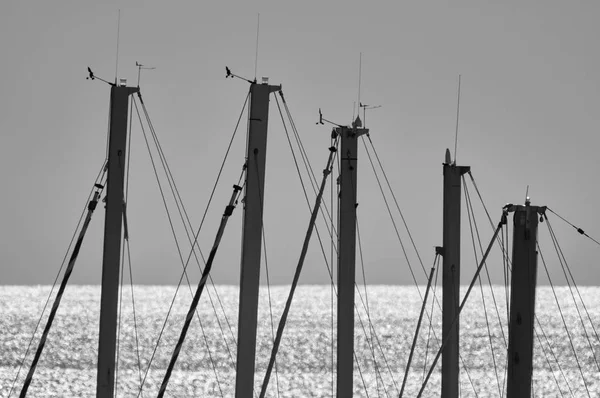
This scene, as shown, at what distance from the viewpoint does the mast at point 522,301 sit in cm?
3962

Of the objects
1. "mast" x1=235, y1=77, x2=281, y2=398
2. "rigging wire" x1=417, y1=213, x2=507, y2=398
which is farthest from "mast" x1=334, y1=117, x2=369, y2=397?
"mast" x1=235, y1=77, x2=281, y2=398

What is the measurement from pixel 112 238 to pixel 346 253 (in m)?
7.83

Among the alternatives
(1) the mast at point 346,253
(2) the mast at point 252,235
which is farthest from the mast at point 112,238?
(1) the mast at point 346,253

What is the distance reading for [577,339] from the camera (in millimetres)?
156375

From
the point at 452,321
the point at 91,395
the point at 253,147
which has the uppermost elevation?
the point at 253,147

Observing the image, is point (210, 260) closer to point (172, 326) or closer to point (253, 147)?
point (253, 147)

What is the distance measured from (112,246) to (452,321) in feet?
37.2

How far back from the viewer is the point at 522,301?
1574 inches

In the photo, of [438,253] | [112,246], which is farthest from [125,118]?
[438,253]

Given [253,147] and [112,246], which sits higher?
[253,147]

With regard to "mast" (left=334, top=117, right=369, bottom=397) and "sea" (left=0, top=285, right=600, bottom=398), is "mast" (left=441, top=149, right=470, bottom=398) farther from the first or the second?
"sea" (left=0, top=285, right=600, bottom=398)

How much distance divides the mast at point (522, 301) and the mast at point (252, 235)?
351 inches

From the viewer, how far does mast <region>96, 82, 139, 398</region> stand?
46656 mm

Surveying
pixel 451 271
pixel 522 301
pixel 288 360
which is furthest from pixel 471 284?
pixel 288 360
